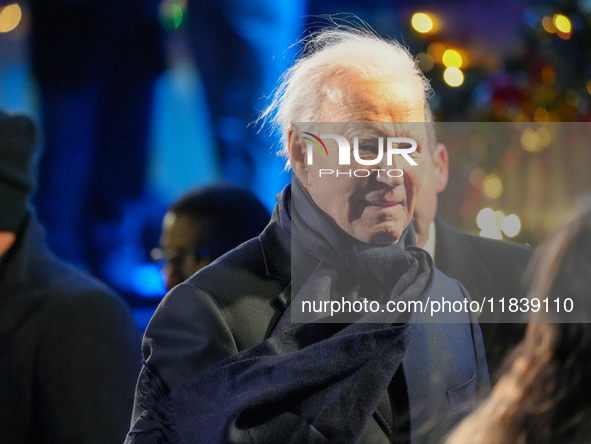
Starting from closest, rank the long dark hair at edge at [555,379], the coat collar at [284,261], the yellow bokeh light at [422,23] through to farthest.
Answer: the long dark hair at edge at [555,379] < the coat collar at [284,261] < the yellow bokeh light at [422,23]

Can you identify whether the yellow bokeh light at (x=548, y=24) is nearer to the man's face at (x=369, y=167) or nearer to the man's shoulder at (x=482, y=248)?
the man's face at (x=369, y=167)

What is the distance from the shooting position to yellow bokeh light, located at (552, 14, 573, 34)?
59.8 inches

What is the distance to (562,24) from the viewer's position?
153 cm

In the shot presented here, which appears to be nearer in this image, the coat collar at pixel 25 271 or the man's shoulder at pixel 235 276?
the man's shoulder at pixel 235 276

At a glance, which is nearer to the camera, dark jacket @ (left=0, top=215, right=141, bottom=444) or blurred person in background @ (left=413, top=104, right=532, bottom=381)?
blurred person in background @ (left=413, top=104, right=532, bottom=381)

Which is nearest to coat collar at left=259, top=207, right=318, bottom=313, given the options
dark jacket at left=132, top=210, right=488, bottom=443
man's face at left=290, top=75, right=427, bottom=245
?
dark jacket at left=132, top=210, right=488, bottom=443

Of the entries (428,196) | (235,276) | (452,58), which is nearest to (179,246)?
(235,276)

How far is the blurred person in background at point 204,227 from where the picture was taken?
1.42m

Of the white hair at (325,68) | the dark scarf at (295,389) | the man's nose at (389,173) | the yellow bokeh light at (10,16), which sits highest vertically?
the yellow bokeh light at (10,16)

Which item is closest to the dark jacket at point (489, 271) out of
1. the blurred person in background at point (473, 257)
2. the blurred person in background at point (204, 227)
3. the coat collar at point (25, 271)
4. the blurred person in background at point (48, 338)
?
the blurred person in background at point (473, 257)

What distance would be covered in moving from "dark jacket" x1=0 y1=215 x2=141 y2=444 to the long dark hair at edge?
2.88 ft

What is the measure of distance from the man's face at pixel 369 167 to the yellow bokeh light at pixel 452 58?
0.79 ft

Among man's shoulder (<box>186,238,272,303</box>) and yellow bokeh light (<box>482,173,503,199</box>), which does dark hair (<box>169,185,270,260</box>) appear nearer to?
man's shoulder (<box>186,238,272,303</box>)

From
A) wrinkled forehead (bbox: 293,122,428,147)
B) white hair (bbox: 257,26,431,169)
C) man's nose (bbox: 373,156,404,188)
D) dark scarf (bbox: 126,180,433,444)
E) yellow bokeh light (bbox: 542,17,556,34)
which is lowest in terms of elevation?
dark scarf (bbox: 126,180,433,444)
